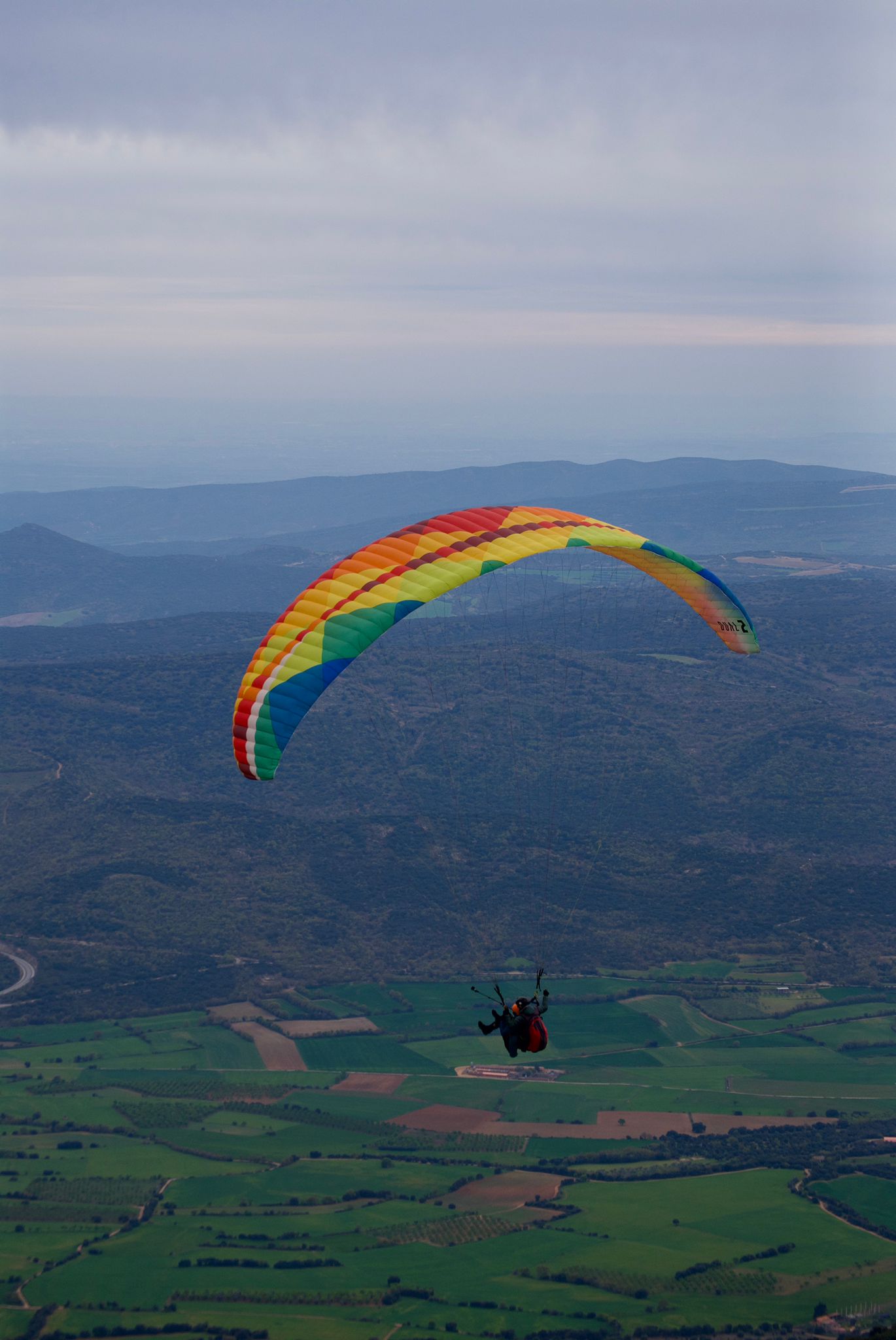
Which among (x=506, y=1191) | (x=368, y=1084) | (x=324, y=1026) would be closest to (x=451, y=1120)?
(x=368, y=1084)

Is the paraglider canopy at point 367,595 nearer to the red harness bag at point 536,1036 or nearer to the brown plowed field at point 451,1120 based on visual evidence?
the red harness bag at point 536,1036

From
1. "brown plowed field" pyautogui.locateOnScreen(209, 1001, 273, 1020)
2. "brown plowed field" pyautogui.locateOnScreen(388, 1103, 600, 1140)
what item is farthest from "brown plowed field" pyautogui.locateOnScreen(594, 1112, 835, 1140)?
"brown plowed field" pyautogui.locateOnScreen(209, 1001, 273, 1020)

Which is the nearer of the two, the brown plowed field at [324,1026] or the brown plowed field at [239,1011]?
the brown plowed field at [324,1026]

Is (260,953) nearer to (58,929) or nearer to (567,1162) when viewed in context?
(58,929)

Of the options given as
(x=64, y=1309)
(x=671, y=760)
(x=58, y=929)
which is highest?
(x=671, y=760)

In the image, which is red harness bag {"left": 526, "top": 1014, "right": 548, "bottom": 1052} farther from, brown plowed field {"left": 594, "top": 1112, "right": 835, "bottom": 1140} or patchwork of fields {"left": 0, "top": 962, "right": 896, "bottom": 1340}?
brown plowed field {"left": 594, "top": 1112, "right": 835, "bottom": 1140}

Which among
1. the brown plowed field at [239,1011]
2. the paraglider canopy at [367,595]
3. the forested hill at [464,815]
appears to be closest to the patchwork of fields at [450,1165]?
the brown plowed field at [239,1011]

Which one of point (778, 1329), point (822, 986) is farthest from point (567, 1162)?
point (822, 986)
